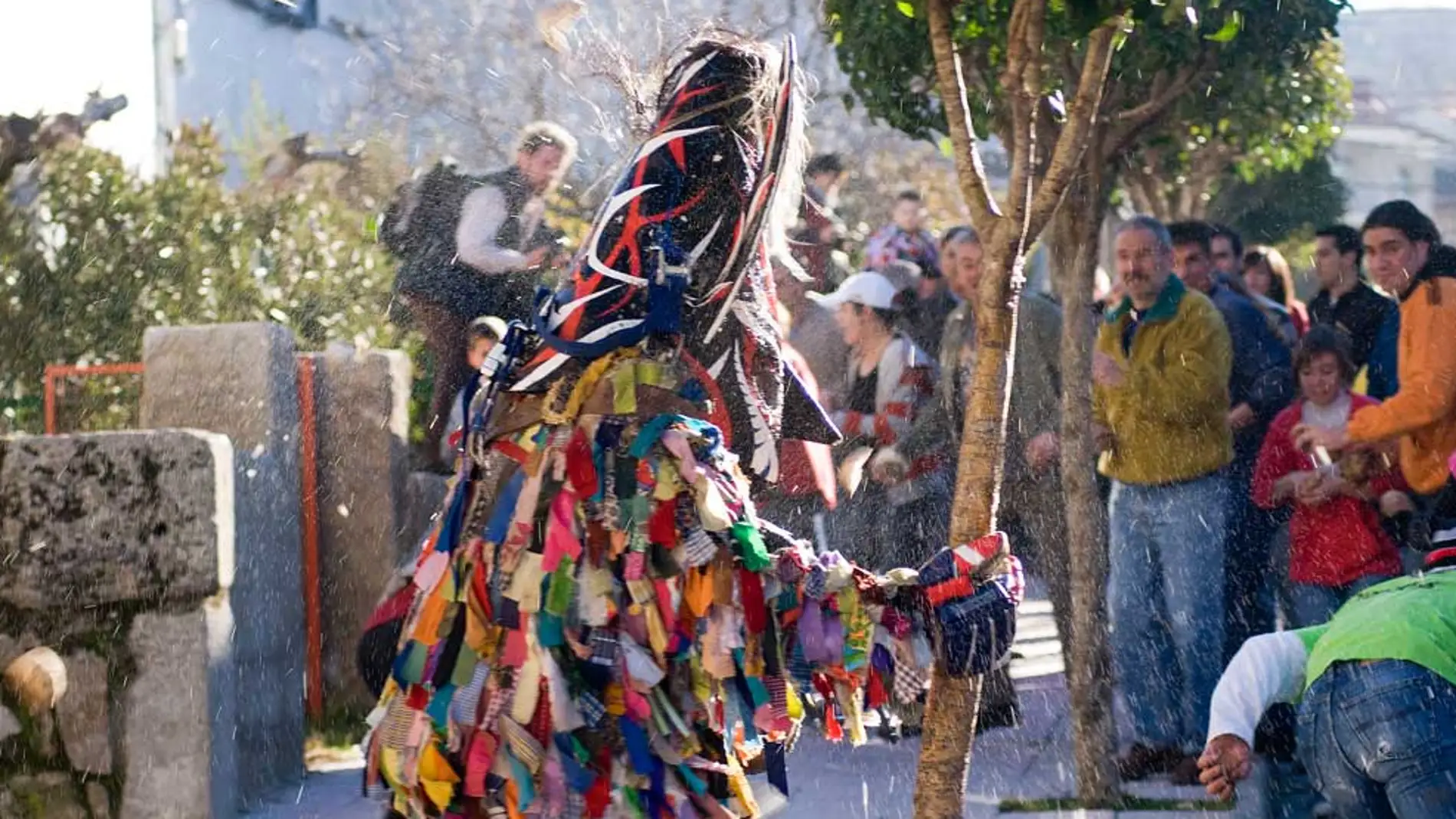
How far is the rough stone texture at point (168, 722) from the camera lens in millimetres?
5703

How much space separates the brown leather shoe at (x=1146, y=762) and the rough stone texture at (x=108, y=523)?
2871 mm

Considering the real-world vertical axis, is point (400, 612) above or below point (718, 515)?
below

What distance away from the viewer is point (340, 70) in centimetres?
1945

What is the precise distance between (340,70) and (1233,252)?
12.0 meters

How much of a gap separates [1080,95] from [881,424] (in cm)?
335

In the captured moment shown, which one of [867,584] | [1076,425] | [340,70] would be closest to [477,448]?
[867,584]

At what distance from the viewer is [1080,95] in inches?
176

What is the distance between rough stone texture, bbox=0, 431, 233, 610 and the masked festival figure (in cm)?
207

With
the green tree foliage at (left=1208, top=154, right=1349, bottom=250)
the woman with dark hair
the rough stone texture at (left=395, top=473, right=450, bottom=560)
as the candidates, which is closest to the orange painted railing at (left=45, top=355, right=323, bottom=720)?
the rough stone texture at (left=395, top=473, right=450, bottom=560)

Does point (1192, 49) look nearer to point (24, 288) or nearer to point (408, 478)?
point (408, 478)

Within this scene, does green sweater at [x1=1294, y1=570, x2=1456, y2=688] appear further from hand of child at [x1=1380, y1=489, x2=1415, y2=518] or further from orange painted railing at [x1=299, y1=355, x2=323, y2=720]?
orange painted railing at [x1=299, y1=355, x2=323, y2=720]

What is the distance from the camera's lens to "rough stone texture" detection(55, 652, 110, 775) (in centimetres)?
570

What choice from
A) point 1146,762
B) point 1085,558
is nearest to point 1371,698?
point 1085,558

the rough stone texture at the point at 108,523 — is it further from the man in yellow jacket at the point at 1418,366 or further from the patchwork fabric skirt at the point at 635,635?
the man in yellow jacket at the point at 1418,366
